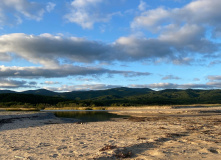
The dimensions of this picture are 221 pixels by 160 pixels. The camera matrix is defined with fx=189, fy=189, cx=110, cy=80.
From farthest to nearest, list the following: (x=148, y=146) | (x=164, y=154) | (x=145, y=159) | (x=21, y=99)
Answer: (x=21, y=99) < (x=148, y=146) < (x=164, y=154) < (x=145, y=159)

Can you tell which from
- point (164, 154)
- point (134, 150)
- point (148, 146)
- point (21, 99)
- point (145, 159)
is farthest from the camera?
point (21, 99)

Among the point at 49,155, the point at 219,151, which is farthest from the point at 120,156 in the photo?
the point at 219,151

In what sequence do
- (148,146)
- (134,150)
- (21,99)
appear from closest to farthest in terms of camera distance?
(134,150)
(148,146)
(21,99)

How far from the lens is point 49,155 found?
9.35m

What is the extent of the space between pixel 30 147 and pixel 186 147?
892 cm

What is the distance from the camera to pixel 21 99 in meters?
121

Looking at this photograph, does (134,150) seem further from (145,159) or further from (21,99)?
(21,99)

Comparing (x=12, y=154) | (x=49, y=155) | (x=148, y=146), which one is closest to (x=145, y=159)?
(x=148, y=146)

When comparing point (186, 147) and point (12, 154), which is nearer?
point (12, 154)

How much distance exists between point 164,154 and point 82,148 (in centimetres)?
454

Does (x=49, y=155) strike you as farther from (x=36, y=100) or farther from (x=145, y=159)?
(x=36, y=100)

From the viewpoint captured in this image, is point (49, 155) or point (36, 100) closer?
point (49, 155)

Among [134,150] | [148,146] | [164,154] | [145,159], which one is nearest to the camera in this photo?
[145,159]

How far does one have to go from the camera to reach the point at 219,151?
9461 mm
